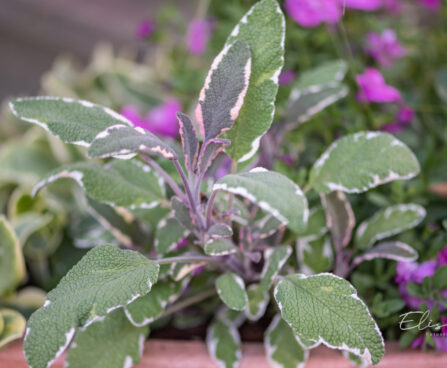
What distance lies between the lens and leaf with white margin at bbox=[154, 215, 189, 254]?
0.61 m

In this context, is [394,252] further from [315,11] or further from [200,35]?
[200,35]

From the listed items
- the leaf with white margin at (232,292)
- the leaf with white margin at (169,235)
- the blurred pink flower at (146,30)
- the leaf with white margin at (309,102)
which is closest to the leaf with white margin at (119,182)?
the leaf with white margin at (169,235)

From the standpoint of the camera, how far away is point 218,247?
539mm

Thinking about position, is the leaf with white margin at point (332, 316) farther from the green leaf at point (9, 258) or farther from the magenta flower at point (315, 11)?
the magenta flower at point (315, 11)

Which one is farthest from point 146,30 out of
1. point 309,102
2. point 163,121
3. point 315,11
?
point 309,102

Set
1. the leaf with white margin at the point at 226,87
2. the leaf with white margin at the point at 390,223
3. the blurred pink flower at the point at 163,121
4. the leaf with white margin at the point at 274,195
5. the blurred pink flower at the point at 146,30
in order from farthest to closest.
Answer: the blurred pink flower at the point at 146,30, the blurred pink flower at the point at 163,121, the leaf with white margin at the point at 390,223, the leaf with white margin at the point at 226,87, the leaf with white margin at the point at 274,195

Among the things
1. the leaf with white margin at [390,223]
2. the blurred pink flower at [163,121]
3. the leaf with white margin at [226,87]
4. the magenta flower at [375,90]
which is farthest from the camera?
the blurred pink flower at [163,121]

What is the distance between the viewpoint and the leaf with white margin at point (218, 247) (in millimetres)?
531

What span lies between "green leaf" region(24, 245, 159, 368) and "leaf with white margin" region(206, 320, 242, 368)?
18 cm

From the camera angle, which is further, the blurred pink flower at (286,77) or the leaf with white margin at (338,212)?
the blurred pink flower at (286,77)

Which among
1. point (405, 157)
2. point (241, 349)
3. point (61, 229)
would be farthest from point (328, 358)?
point (61, 229)

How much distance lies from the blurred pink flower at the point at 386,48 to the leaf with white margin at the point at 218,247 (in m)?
0.60

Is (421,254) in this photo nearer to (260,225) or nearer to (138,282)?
(260,225)

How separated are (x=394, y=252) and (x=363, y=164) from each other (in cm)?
13
